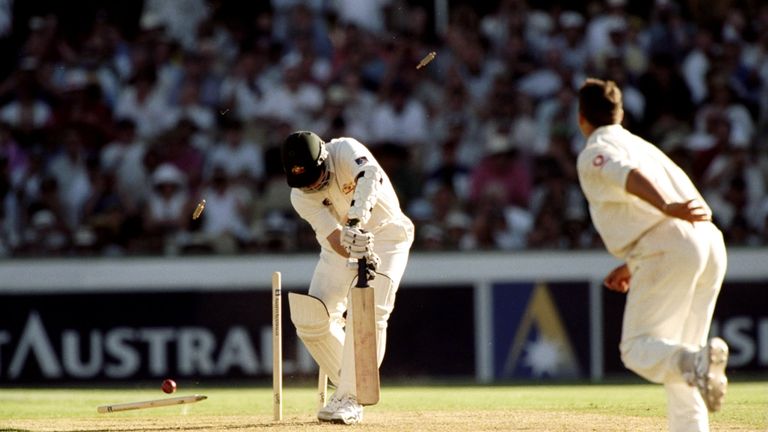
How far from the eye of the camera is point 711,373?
631cm

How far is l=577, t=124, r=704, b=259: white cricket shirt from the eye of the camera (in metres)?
6.62

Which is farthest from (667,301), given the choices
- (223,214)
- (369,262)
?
(223,214)


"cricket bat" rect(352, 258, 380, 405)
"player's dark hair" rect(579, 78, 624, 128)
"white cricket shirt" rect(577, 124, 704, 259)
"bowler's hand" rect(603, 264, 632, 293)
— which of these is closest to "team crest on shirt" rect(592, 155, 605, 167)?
"white cricket shirt" rect(577, 124, 704, 259)

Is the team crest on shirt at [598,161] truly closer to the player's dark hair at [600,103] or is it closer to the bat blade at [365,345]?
the player's dark hair at [600,103]

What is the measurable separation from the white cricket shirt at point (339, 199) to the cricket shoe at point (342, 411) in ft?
3.23

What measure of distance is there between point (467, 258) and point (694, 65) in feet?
11.8

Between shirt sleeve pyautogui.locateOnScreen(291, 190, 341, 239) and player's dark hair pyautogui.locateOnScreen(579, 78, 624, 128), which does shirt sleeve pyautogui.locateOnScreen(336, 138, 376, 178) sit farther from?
Result: player's dark hair pyautogui.locateOnScreen(579, 78, 624, 128)

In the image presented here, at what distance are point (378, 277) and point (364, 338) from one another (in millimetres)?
522

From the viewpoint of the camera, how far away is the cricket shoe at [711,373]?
631 cm

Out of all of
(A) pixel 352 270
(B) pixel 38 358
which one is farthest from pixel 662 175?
(B) pixel 38 358

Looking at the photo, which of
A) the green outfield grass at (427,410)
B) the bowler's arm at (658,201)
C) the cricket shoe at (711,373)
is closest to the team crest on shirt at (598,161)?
the bowler's arm at (658,201)

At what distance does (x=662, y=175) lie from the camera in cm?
677

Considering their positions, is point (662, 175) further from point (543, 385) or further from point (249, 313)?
point (249, 313)

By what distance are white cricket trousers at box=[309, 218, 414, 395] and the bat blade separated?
0.28 meters
